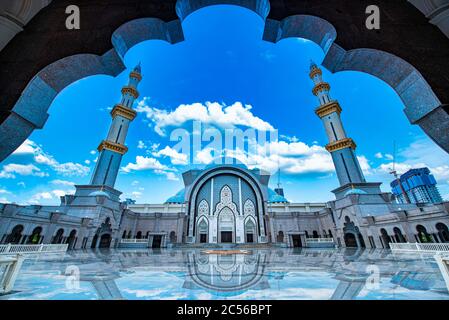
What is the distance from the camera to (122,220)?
2070cm

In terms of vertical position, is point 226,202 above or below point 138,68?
below

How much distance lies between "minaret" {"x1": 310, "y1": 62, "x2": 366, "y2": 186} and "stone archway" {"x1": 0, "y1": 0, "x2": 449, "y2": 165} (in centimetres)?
2060

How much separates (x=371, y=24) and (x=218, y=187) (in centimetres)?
2615

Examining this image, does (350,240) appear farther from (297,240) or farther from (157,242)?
(157,242)

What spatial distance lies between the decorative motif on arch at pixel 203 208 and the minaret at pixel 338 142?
18.1 m

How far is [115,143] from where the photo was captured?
74.9ft

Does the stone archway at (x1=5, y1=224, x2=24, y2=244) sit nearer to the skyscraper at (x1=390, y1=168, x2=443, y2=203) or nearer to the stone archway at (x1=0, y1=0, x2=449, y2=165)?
the stone archway at (x1=0, y1=0, x2=449, y2=165)

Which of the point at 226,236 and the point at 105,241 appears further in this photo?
the point at 226,236

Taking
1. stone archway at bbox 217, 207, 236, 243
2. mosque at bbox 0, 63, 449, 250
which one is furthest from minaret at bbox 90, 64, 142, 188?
stone archway at bbox 217, 207, 236, 243

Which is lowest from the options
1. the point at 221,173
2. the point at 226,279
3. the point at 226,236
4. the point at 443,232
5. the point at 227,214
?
the point at 226,279

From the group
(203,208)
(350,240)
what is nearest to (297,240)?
(350,240)

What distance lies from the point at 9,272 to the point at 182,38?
5.18m

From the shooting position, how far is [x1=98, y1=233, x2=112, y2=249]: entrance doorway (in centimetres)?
1795

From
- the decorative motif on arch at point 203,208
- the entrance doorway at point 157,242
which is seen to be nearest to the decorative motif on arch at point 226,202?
the decorative motif on arch at point 203,208
